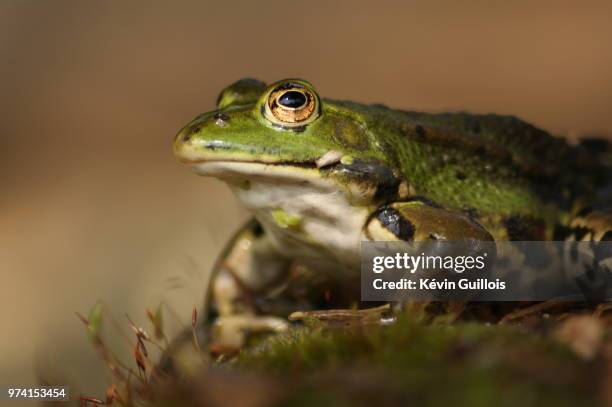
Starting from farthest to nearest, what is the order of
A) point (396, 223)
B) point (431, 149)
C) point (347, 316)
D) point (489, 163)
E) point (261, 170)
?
point (489, 163) → point (431, 149) → point (396, 223) → point (261, 170) → point (347, 316)

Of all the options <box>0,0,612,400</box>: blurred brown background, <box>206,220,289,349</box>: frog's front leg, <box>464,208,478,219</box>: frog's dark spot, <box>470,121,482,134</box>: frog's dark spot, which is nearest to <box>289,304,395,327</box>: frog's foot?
<box>464,208,478,219</box>: frog's dark spot

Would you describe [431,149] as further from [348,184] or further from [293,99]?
[293,99]

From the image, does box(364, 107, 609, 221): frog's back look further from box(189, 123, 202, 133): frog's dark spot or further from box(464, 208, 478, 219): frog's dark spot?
box(189, 123, 202, 133): frog's dark spot

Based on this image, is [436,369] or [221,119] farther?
[221,119]

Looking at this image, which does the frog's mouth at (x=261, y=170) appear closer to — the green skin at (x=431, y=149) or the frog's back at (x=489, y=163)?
the green skin at (x=431, y=149)

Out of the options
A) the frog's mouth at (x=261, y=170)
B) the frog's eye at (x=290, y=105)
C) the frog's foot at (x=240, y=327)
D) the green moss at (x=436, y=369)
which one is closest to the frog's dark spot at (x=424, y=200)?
the frog's mouth at (x=261, y=170)

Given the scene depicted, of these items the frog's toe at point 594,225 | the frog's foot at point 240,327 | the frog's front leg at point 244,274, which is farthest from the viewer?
the frog's front leg at point 244,274

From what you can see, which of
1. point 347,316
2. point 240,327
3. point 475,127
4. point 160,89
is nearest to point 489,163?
point 475,127
